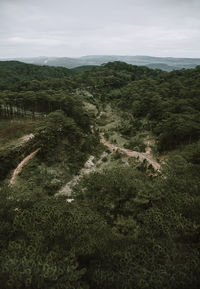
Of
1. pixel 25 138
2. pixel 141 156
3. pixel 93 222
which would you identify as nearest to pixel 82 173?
pixel 141 156

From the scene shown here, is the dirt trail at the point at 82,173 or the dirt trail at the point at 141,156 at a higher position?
the dirt trail at the point at 141,156

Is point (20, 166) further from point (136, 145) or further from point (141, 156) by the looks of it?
point (136, 145)

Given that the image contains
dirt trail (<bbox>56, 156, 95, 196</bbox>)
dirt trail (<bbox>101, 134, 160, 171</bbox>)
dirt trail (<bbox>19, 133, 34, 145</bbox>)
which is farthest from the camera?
dirt trail (<bbox>19, 133, 34, 145</bbox>)

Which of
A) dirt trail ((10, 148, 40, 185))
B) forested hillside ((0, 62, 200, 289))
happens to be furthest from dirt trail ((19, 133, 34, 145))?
dirt trail ((10, 148, 40, 185))

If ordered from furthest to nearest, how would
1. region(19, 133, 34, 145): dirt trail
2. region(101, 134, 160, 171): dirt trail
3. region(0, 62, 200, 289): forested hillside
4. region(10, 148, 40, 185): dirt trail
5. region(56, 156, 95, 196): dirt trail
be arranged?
region(19, 133, 34, 145): dirt trail → region(101, 134, 160, 171): dirt trail → region(56, 156, 95, 196): dirt trail → region(10, 148, 40, 185): dirt trail → region(0, 62, 200, 289): forested hillside

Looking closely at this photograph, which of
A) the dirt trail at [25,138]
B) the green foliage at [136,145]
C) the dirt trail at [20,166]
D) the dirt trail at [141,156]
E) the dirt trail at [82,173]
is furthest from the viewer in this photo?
the green foliage at [136,145]

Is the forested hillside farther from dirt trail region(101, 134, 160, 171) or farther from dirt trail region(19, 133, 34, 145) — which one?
dirt trail region(19, 133, 34, 145)

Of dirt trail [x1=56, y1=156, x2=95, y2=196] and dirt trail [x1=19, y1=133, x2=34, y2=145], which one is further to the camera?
dirt trail [x1=19, y1=133, x2=34, y2=145]

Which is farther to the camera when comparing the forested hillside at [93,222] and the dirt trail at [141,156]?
the dirt trail at [141,156]

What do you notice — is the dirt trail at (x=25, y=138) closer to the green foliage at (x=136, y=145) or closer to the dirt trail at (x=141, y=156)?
the dirt trail at (x=141, y=156)

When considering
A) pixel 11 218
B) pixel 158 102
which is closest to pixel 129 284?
pixel 11 218

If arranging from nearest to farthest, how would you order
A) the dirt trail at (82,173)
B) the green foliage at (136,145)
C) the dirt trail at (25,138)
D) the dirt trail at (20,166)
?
1. the dirt trail at (20,166)
2. the dirt trail at (82,173)
3. the dirt trail at (25,138)
4. the green foliage at (136,145)

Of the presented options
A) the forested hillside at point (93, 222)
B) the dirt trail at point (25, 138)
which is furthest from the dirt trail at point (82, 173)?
the dirt trail at point (25, 138)
